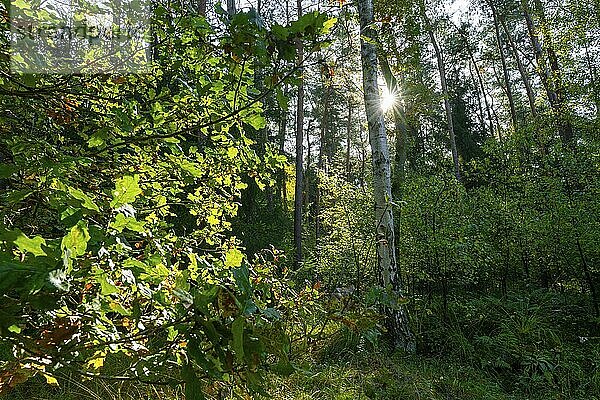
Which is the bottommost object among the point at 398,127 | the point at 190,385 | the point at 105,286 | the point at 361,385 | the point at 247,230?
the point at 361,385

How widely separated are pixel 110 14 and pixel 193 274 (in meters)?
0.88

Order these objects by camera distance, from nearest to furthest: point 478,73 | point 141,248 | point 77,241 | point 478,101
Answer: point 77,241 < point 141,248 < point 478,73 < point 478,101

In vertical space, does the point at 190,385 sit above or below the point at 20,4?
below

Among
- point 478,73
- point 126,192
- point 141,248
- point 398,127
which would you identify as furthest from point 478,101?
point 126,192

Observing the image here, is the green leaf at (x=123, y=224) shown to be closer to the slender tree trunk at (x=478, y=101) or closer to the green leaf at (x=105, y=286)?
the green leaf at (x=105, y=286)

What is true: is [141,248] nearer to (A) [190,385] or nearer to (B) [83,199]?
(B) [83,199]

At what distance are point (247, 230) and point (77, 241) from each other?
8.70 meters

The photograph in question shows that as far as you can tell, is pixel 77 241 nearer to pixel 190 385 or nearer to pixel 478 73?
pixel 190 385

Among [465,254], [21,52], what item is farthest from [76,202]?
[465,254]

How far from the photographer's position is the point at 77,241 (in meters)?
0.57

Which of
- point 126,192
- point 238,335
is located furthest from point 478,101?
point 238,335

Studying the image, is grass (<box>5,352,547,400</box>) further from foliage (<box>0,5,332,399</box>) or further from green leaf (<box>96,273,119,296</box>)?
green leaf (<box>96,273,119,296</box>)

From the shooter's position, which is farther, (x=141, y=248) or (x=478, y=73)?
(x=478, y=73)

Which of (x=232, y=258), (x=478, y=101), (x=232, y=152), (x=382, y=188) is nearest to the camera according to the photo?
(x=232, y=258)
